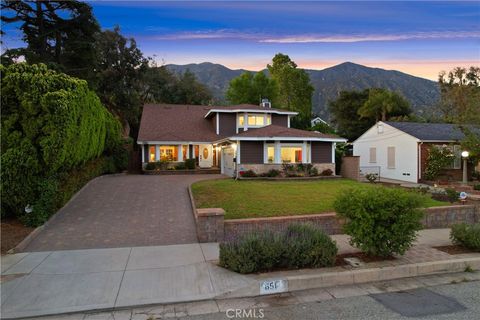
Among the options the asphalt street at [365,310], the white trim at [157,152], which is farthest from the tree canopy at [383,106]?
the asphalt street at [365,310]

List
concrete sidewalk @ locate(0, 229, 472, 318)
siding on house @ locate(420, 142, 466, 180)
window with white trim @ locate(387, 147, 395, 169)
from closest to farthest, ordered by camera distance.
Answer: concrete sidewalk @ locate(0, 229, 472, 318) < siding on house @ locate(420, 142, 466, 180) < window with white trim @ locate(387, 147, 395, 169)

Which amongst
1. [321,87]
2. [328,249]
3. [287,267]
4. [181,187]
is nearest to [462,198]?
[328,249]

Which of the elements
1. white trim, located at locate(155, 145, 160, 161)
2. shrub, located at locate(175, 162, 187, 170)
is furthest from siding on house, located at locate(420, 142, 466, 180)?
white trim, located at locate(155, 145, 160, 161)

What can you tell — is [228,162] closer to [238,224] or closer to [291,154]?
[291,154]

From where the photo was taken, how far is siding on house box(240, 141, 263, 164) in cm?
2098

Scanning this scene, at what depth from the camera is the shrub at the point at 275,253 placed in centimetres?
581

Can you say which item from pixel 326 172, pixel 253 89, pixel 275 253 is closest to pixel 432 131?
pixel 326 172

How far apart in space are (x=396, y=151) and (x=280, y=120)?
10100mm

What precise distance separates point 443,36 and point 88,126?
1536 cm

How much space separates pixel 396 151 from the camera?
22.7m

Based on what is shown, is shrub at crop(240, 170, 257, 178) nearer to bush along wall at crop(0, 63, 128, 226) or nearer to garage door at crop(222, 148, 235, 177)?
garage door at crop(222, 148, 235, 177)

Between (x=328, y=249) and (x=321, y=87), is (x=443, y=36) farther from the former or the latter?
(x=321, y=87)

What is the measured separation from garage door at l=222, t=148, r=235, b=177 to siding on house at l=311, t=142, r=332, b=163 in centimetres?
561

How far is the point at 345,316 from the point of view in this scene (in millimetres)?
4383
